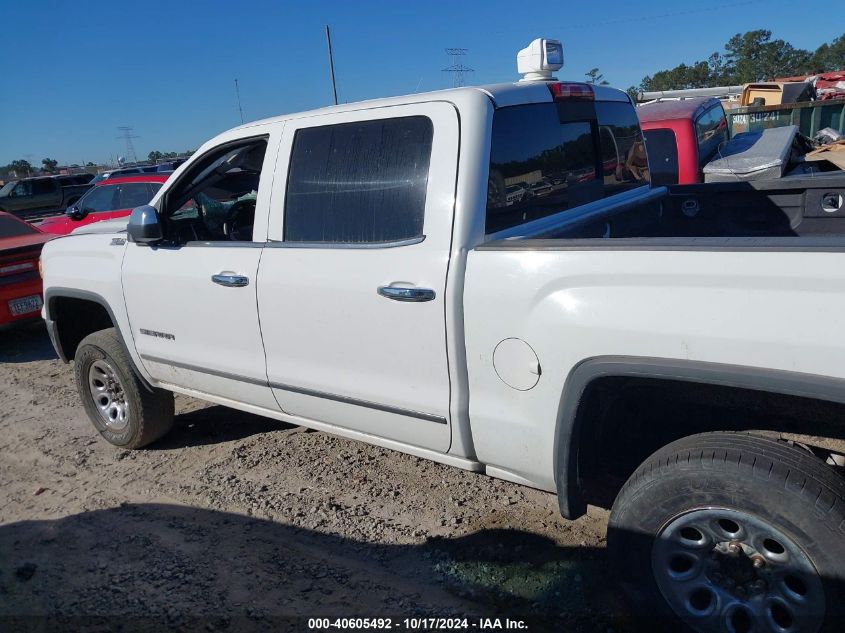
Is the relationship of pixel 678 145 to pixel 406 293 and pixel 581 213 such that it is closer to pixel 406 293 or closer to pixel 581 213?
pixel 581 213

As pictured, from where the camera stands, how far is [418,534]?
3.36 m

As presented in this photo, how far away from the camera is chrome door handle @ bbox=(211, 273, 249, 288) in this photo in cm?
337

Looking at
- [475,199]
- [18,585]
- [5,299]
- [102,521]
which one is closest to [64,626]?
[18,585]

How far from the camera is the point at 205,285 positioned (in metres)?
3.57

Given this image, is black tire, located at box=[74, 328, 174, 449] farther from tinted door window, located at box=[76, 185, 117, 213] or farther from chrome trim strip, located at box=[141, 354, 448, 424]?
tinted door window, located at box=[76, 185, 117, 213]

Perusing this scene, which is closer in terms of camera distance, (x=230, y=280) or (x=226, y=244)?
(x=230, y=280)

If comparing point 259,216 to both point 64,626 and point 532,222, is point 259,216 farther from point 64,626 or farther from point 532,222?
point 64,626

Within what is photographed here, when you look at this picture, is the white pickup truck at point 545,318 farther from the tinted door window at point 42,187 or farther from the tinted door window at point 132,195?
the tinted door window at point 42,187

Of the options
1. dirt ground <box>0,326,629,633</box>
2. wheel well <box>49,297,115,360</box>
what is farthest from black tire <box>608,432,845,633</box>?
wheel well <box>49,297,115,360</box>

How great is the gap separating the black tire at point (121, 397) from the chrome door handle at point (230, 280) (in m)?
1.21

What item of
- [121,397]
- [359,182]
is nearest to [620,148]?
[359,182]

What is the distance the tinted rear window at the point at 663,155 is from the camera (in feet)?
24.6

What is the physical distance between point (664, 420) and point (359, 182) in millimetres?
1654

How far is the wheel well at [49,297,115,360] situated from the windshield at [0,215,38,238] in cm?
383
